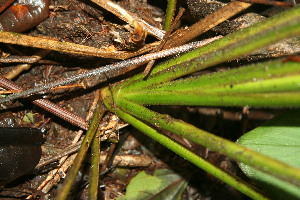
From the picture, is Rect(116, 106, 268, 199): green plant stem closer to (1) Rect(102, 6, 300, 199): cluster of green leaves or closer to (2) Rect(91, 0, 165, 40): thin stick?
(1) Rect(102, 6, 300, 199): cluster of green leaves

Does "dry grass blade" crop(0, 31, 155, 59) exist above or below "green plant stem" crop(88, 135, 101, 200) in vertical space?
above

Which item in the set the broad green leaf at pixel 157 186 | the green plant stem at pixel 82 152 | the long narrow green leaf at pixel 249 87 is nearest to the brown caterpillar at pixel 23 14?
the green plant stem at pixel 82 152

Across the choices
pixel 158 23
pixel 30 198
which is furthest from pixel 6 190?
pixel 158 23

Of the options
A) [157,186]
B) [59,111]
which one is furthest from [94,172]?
[157,186]

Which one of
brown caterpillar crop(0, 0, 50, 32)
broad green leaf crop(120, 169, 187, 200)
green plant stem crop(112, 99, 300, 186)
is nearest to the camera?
green plant stem crop(112, 99, 300, 186)

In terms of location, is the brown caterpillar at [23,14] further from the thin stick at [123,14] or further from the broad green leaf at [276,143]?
the broad green leaf at [276,143]

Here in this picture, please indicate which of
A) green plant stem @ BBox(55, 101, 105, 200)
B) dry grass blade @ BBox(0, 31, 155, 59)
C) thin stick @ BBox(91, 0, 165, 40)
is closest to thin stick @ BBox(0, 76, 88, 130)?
green plant stem @ BBox(55, 101, 105, 200)
